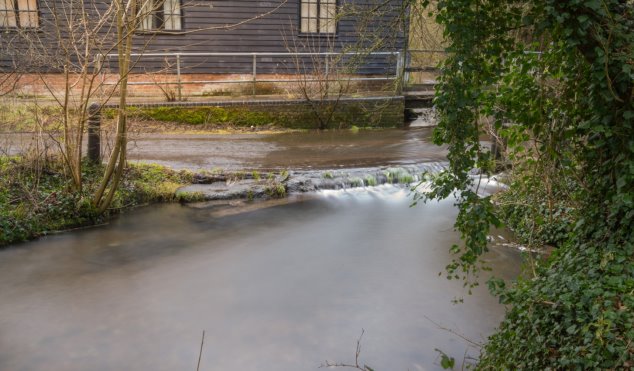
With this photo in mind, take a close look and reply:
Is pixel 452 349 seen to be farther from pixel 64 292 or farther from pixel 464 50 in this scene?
pixel 64 292

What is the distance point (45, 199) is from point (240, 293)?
3729mm

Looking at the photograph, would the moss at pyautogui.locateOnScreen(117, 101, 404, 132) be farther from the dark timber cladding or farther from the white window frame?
the white window frame

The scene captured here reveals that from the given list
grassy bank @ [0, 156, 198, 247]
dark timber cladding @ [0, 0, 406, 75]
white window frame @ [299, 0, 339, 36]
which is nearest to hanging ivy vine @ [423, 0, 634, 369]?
grassy bank @ [0, 156, 198, 247]

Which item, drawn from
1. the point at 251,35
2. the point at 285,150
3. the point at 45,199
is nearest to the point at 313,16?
the point at 251,35

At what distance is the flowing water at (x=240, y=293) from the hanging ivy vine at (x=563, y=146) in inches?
68.2

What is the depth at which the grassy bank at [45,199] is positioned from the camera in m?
8.87

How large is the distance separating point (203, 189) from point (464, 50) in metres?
7.24

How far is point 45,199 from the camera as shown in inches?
363

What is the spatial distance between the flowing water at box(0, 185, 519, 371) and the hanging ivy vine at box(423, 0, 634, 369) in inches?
68.2

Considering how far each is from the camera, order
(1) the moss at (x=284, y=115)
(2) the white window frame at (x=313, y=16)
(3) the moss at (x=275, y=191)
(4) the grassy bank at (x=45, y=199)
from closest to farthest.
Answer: (4) the grassy bank at (x=45, y=199)
(3) the moss at (x=275, y=191)
(1) the moss at (x=284, y=115)
(2) the white window frame at (x=313, y=16)

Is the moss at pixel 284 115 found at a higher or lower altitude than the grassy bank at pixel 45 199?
higher

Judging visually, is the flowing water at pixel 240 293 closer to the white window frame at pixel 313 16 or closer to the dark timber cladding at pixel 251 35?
the dark timber cladding at pixel 251 35

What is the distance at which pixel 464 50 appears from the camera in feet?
15.0

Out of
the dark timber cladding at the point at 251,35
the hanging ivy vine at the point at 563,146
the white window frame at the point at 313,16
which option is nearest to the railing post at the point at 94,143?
the hanging ivy vine at the point at 563,146
